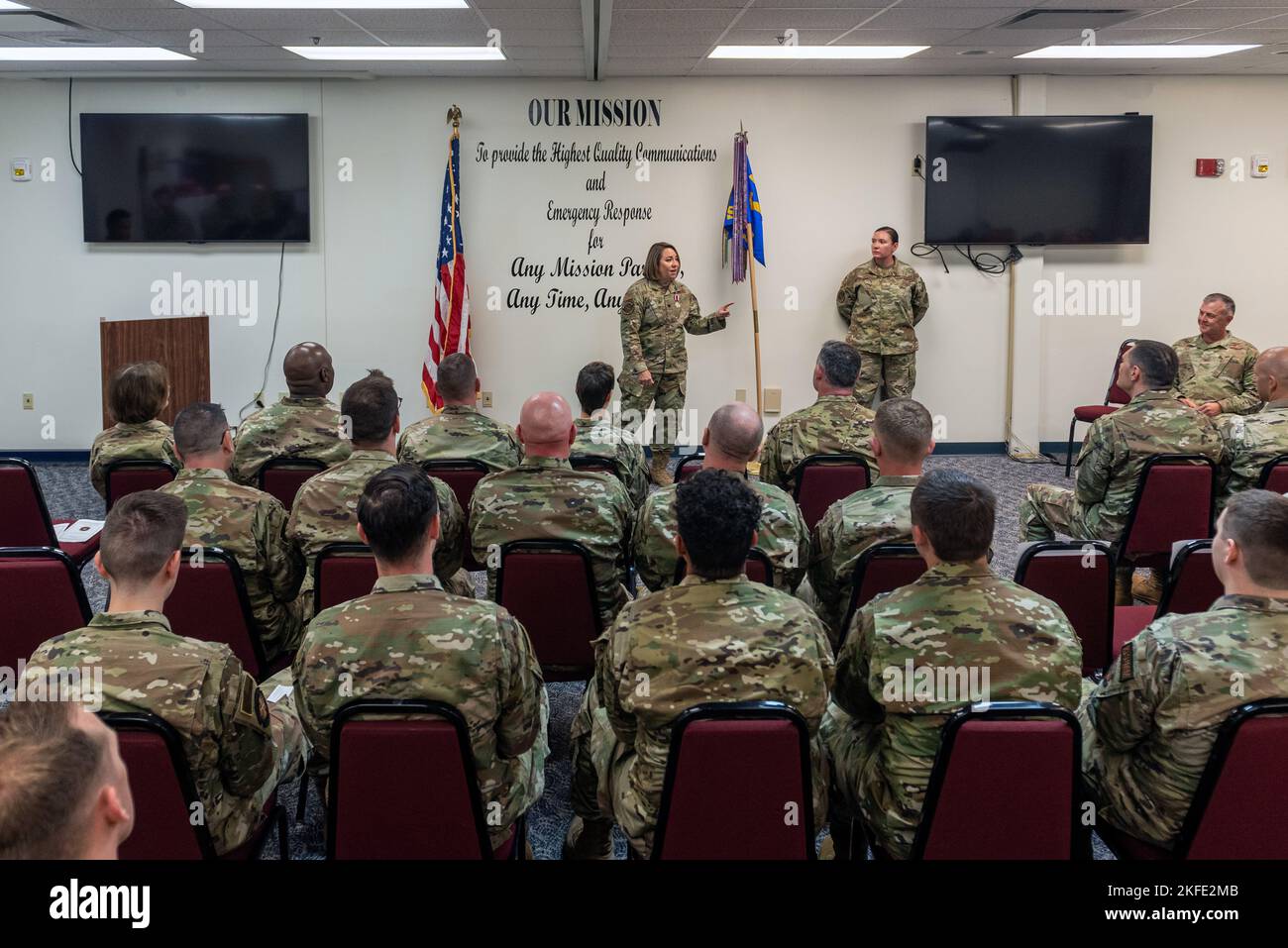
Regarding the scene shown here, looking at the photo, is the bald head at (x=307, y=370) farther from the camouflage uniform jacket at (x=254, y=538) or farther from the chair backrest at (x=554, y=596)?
the chair backrest at (x=554, y=596)

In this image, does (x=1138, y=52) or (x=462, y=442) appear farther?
(x=1138, y=52)

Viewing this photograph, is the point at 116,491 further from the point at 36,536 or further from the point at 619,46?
the point at 619,46

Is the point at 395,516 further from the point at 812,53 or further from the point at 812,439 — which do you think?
the point at 812,53

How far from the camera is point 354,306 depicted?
8508 mm

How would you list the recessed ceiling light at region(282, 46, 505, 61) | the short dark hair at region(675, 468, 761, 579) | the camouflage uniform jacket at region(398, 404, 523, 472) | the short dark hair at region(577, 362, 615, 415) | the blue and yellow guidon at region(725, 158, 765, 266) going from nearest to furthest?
the short dark hair at region(675, 468, 761, 579) < the camouflage uniform jacket at region(398, 404, 523, 472) < the short dark hair at region(577, 362, 615, 415) < the recessed ceiling light at region(282, 46, 505, 61) < the blue and yellow guidon at region(725, 158, 765, 266)

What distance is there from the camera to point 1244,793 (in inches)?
78.3

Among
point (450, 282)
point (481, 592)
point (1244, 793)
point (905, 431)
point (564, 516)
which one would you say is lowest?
point (481, 592)

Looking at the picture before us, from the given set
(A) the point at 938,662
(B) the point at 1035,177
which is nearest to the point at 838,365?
(A) the point at 938,662

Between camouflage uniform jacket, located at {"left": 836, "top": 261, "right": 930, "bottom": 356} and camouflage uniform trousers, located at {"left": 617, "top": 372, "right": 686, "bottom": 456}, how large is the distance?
4.80 feet

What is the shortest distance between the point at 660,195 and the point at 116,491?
5159mm

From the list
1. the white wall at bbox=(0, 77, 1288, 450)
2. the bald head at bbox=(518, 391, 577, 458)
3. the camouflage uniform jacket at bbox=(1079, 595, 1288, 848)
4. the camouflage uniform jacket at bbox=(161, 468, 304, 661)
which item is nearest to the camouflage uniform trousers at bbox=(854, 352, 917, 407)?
the white wall at bbox=(0, 77, 1288, 450)

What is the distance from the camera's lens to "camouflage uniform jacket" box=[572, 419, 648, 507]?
441 centimetres

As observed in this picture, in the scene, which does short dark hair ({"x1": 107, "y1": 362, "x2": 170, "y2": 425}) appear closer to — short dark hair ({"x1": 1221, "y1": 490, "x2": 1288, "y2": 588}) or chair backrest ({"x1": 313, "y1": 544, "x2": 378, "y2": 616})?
chair backrest ({"x1": 313, "y1": 544, "x2": 378, "y2": 616})

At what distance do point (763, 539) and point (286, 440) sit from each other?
242cm
